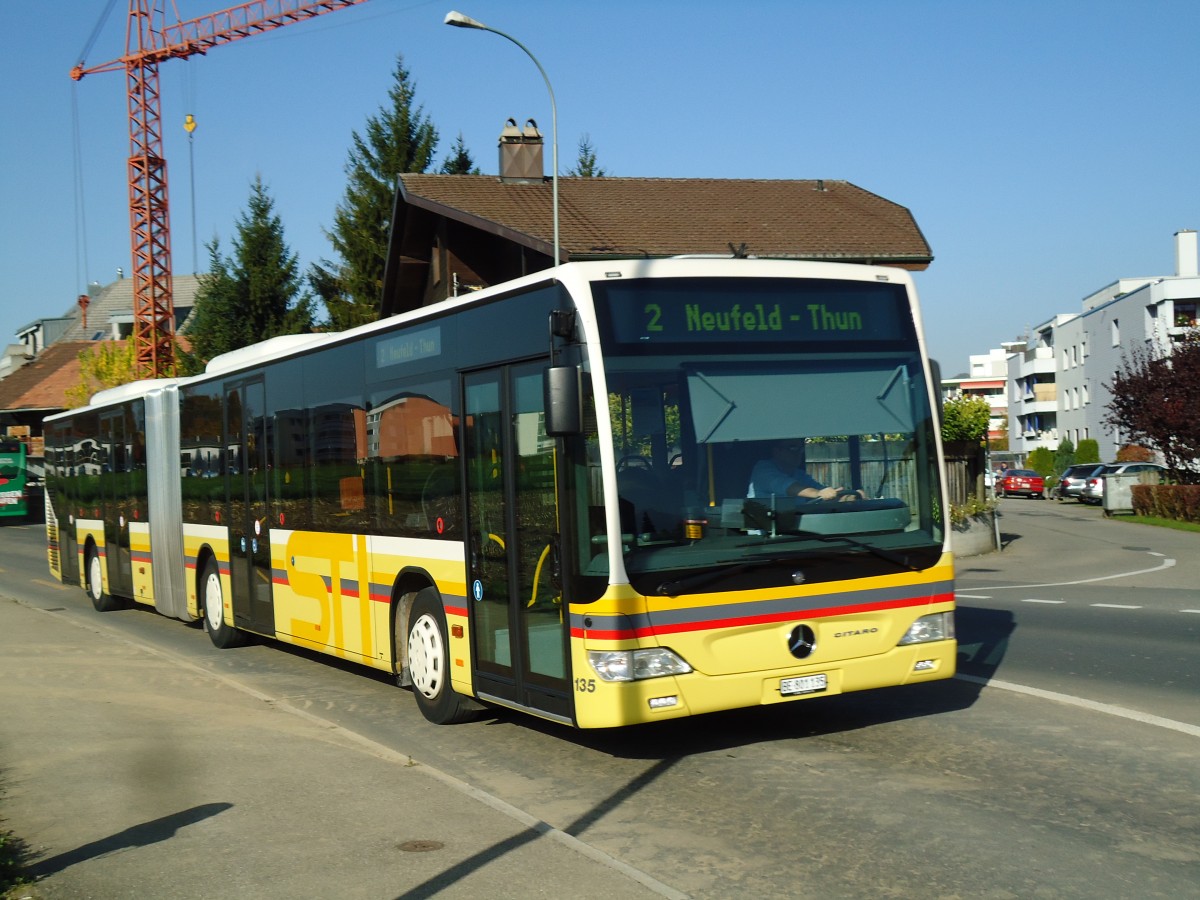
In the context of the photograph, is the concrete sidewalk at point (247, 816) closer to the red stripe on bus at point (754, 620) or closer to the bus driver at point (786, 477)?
the red stripe on bus at point (754, 620)

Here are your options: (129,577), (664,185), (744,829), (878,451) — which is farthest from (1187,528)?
(744,829)

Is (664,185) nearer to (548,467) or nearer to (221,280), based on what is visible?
(221,280)

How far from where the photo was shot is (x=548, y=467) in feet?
26.8

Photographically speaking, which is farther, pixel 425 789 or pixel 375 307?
pixel 375 307

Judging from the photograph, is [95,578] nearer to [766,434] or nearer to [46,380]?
[766,434]

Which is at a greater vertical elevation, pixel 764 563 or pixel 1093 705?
pixel 764 563

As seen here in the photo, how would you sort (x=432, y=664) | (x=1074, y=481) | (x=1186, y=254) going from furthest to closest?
(x=1186, y=254) → (x=1074, y=481) → (x=432, y=664)

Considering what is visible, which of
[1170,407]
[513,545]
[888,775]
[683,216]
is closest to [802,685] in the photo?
[888,775]

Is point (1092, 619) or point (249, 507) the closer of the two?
point (249, 507)

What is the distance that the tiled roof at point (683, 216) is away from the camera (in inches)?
1220

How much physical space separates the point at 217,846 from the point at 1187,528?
32.0 meters

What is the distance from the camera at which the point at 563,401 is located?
759 centimetres

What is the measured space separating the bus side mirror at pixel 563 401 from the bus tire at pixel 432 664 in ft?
8.57

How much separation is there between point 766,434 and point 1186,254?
272ft
